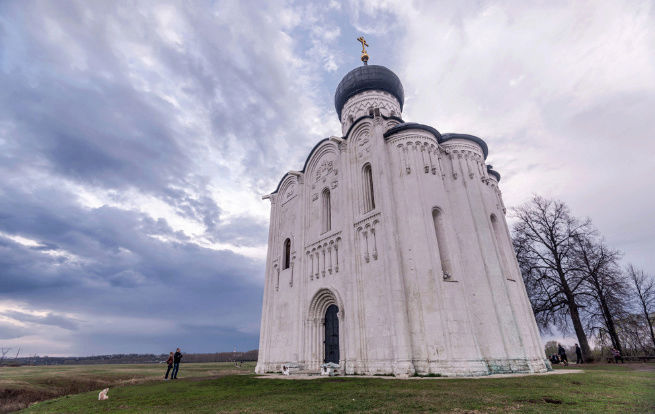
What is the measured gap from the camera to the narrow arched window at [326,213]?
60.5ft

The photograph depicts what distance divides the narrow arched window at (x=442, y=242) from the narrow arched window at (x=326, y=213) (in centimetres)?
611

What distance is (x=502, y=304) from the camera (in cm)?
1394

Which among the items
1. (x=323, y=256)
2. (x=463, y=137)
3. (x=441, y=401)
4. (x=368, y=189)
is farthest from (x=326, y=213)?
(x=441, y=401)

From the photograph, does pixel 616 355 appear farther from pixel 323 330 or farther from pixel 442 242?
pixel 323 330

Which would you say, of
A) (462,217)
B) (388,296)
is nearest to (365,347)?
(388,296)

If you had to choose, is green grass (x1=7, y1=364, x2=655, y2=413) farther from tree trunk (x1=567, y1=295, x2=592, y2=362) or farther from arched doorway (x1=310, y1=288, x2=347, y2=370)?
tree trunk (x1=567, y1=295, x2=592, y2=362)

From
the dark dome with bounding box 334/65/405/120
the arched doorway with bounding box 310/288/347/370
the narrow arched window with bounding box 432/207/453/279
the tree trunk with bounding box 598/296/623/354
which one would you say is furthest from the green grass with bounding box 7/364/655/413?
the dark dome with bounding box 334/65/405/120

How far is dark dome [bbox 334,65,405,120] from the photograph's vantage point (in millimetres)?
22297

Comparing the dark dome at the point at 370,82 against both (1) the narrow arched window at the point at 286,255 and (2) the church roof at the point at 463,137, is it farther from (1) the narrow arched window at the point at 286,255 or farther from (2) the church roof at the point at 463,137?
(1) the narrow arched window at the point at 286,255

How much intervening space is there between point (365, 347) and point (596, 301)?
16599 mm

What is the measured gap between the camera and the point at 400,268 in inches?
524

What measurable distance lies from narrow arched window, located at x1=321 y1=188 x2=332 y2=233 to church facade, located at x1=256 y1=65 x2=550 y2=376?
9 centimetres

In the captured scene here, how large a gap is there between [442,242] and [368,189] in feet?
15.3

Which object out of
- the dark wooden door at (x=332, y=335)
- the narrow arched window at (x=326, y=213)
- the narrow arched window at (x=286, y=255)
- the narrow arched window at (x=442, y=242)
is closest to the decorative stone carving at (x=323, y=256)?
the narrow arched window at (x=326, y=213)
